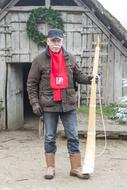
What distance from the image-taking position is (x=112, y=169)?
23.5 feet

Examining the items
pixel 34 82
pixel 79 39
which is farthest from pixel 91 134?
pixel 79 39

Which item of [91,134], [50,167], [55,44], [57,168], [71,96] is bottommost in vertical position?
[57,168]

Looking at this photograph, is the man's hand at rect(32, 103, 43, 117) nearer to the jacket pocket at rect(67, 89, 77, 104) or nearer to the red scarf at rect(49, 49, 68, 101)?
the red scarf at rect(49, 49, 68, 101)

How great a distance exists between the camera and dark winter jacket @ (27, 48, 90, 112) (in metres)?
6.34

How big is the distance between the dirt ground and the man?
215 millimetres

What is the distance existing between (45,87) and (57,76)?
213 mm

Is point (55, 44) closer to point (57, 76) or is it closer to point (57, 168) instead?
point (57, 76)

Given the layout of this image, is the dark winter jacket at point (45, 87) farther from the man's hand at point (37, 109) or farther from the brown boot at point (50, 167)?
the brown boot at point (50, 167)

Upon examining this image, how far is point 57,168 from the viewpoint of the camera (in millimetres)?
7168

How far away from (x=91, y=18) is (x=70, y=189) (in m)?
7.17

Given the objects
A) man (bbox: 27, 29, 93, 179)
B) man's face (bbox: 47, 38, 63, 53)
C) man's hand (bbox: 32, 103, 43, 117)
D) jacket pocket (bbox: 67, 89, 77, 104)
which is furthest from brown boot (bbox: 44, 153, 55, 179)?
man's face (bbox: 47, 38, 63, 53)

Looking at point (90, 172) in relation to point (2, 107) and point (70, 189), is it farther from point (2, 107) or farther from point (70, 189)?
point (2, 107)

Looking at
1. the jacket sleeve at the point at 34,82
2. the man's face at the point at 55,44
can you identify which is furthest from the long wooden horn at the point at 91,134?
the jacket sleeve at the point at 34,82

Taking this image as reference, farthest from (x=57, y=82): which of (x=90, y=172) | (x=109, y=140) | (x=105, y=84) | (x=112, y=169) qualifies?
(x=105, y=84)
